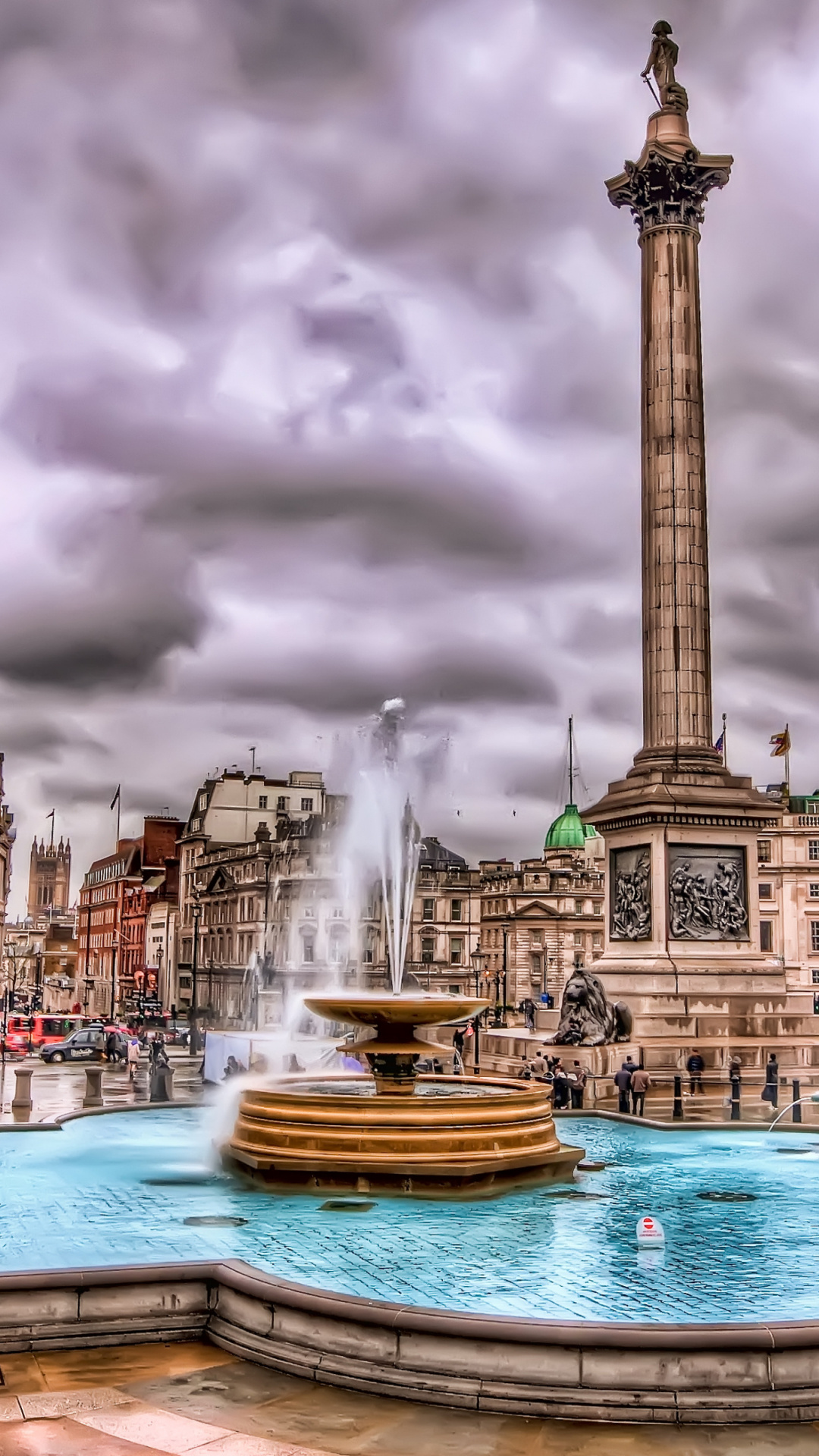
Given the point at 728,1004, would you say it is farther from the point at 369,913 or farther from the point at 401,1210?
the point at 369,913

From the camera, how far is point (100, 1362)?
9.29 meters

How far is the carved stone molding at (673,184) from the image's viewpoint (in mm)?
41719

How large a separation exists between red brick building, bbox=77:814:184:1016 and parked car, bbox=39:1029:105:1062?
60.2 metres

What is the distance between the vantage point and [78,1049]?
5269 cm

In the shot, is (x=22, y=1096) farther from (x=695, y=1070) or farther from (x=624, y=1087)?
(x=695, y=1070)

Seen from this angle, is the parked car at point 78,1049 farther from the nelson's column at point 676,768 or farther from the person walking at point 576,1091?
the person walking at point 576,1091

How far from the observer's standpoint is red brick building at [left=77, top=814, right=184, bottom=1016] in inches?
4963

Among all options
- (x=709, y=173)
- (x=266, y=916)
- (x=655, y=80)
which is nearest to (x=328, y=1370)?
(x=709, y=173)

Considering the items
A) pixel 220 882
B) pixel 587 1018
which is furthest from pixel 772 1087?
pixel 220 882

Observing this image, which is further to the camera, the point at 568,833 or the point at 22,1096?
the point at 568,833

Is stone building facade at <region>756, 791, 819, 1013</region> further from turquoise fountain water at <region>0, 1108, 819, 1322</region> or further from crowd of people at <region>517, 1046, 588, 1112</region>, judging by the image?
turquoise fountain water at <region>0, 1108, 819, 1322</region>

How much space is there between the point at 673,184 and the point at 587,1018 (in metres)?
25.4

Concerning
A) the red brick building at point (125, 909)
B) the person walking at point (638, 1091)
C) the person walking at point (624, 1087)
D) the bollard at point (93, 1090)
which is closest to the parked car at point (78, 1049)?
the bollard at point (93, 1090)

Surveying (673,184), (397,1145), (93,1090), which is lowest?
(93,1090)
